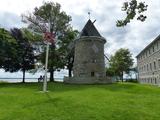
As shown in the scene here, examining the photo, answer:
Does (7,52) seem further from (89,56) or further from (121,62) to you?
(121,62)

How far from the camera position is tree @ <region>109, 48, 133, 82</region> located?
8169cm

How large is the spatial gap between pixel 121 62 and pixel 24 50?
3808 cm

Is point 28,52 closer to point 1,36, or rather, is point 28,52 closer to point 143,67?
point 1,36

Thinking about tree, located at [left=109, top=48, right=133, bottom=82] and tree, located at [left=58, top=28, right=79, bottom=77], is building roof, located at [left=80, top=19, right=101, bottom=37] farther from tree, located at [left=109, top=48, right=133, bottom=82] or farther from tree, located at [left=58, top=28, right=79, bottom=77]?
tree, located at [left=109, top=48, right=133, bottom=82]

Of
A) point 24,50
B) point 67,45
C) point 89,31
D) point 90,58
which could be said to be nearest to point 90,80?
point 90,58

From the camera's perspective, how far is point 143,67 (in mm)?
68312

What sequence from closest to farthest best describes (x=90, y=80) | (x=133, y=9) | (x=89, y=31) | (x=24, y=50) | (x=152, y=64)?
(x=133, y=9) → (x=90, y=80) → (x=89, y=31) → (x=24, y=50) → (x=152, y=64)

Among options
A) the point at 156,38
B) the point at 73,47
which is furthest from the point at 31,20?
the point at 156,38

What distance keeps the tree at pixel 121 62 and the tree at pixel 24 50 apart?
3547 centimetres

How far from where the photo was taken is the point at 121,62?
8169cm

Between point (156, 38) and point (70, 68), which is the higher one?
point (156, 38)

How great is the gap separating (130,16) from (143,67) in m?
59.0

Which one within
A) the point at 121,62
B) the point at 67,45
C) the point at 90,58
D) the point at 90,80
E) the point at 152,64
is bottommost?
the point at 90,80

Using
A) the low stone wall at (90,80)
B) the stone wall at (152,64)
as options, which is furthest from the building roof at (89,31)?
the stone wall at (152,64)
